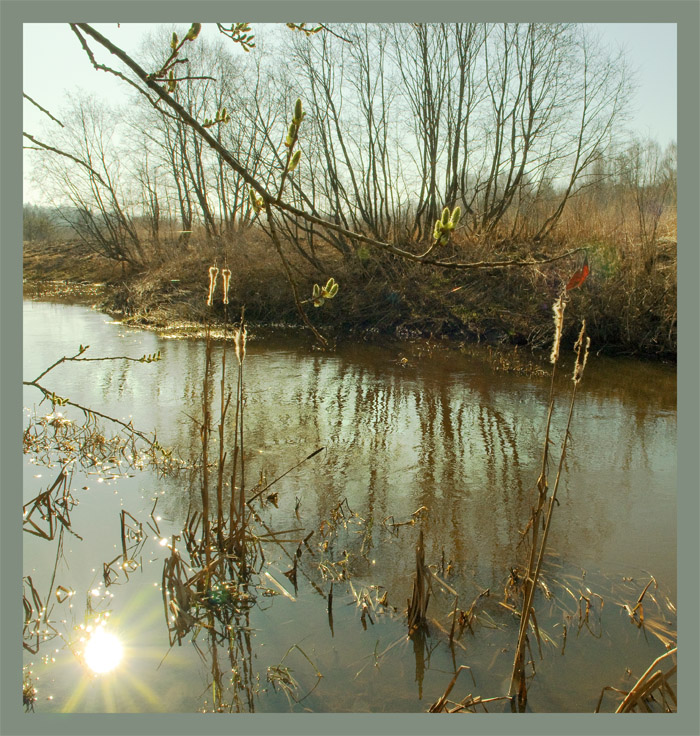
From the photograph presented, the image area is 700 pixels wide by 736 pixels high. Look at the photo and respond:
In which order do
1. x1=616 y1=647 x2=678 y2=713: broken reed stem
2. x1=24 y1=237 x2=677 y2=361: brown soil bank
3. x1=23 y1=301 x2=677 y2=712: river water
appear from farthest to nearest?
x1=24 y1=237 x2=677 y2=361: brown soil bank
x1=23 y1=301 x2=677 y2=712: river water
x1=616 y1=647 x2=678 y2=713: broken reed stem

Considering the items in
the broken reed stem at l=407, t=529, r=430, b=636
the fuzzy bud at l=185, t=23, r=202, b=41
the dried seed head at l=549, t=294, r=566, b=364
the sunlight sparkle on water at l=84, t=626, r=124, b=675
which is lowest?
the sunlight sparkle on water at l=84, t=626, r=124, b=675

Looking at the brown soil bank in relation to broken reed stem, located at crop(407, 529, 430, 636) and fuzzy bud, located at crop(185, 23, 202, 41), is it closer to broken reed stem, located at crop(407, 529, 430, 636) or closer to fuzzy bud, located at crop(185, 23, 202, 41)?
broken reed stem, located at crop(407, 529, 430, 636)

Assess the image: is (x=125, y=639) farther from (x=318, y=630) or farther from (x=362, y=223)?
(x=362, y=223)

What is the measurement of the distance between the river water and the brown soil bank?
8.45 feet

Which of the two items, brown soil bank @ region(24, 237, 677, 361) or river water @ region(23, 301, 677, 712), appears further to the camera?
brown soil bank @ region(24, 237, 677, 361)

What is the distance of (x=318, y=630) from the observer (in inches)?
Result: 126

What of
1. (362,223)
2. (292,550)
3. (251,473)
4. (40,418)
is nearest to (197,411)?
(40,418)

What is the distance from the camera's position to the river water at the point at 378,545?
112 inches

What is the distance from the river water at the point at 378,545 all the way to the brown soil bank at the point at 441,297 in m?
2.58

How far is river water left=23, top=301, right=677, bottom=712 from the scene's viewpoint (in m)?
2.85

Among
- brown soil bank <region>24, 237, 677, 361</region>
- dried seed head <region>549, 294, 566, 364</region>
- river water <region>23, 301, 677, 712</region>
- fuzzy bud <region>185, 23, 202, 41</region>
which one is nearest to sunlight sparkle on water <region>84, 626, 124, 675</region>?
river water <region>23, 301, 677, 712</region>

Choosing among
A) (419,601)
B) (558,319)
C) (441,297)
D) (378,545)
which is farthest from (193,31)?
(441,297)

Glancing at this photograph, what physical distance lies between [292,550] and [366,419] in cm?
307

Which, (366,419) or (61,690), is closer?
(61,690)
